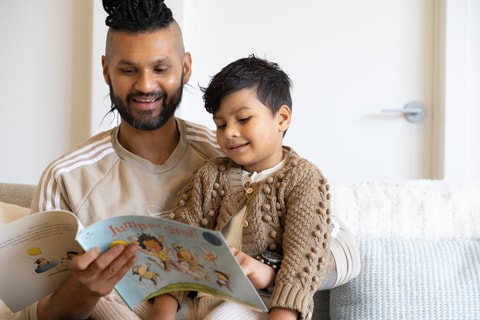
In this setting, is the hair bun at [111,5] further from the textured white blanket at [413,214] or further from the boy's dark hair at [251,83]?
the textured white blanket at [413,214]

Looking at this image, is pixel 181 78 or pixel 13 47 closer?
pixel 181 78

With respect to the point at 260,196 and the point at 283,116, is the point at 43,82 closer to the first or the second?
the point at 283,116

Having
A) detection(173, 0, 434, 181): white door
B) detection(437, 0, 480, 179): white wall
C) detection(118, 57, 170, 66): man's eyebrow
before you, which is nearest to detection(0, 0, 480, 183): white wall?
detection(173, 0, 434, 181): white door

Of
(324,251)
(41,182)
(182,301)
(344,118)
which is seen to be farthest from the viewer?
(344,118)

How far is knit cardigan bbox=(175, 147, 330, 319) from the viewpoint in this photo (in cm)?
126

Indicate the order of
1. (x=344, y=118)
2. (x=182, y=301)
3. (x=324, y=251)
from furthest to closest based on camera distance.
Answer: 1. (x=344, y=118)
2. (x=182, y=301)
3. (x=324, y=251)

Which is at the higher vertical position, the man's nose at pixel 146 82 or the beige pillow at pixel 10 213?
the man's nose at pixel 146 82

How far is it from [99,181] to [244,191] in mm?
372

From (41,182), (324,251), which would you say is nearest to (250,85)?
(324,251)

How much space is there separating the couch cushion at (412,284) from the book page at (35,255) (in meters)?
0.73

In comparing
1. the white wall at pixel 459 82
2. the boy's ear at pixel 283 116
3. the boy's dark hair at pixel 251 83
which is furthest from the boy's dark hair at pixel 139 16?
the white wall at pixel 459 82

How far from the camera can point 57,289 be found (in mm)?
1337

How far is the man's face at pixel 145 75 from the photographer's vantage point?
1.54m

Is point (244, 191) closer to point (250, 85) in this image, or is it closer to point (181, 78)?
point (250, 85)
